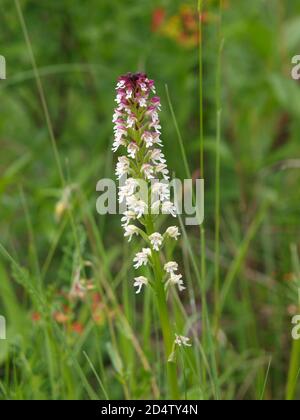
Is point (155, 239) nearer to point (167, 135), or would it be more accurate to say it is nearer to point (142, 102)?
point (142, 102)

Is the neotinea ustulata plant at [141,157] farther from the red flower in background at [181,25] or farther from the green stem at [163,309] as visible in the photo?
the red flower in background at [181,25]

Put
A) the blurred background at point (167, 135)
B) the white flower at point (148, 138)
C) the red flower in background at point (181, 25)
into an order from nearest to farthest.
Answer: the white flower at point (148, 138)
the blurred background at point (167, 135)
the red flower in background at point (181, 25)

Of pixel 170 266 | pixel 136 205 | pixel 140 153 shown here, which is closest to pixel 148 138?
pixel 140 153

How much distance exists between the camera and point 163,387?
2555 mm

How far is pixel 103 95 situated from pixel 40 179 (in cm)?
54

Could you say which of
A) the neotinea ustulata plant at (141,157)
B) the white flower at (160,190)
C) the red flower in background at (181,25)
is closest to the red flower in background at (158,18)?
the red flower in background at (181,25)

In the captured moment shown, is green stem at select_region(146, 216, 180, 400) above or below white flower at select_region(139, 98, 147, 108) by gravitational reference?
below

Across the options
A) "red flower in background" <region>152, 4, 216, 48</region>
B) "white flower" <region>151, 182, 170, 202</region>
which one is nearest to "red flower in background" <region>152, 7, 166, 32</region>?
"red flower in background" <region>152, 4, 216, 48</region>

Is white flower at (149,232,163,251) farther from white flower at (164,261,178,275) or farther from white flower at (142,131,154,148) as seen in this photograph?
white flower at (142,131,154,148)

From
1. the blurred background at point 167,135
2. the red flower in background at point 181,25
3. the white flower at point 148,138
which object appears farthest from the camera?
the red flower in background at point 181,25

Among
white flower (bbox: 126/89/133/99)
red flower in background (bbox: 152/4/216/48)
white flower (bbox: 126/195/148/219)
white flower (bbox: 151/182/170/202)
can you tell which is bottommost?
white flower (bbox: 126/195/148/219)

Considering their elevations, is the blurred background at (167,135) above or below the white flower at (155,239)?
above

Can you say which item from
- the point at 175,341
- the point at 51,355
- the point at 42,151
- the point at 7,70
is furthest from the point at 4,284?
the point at 175,341
